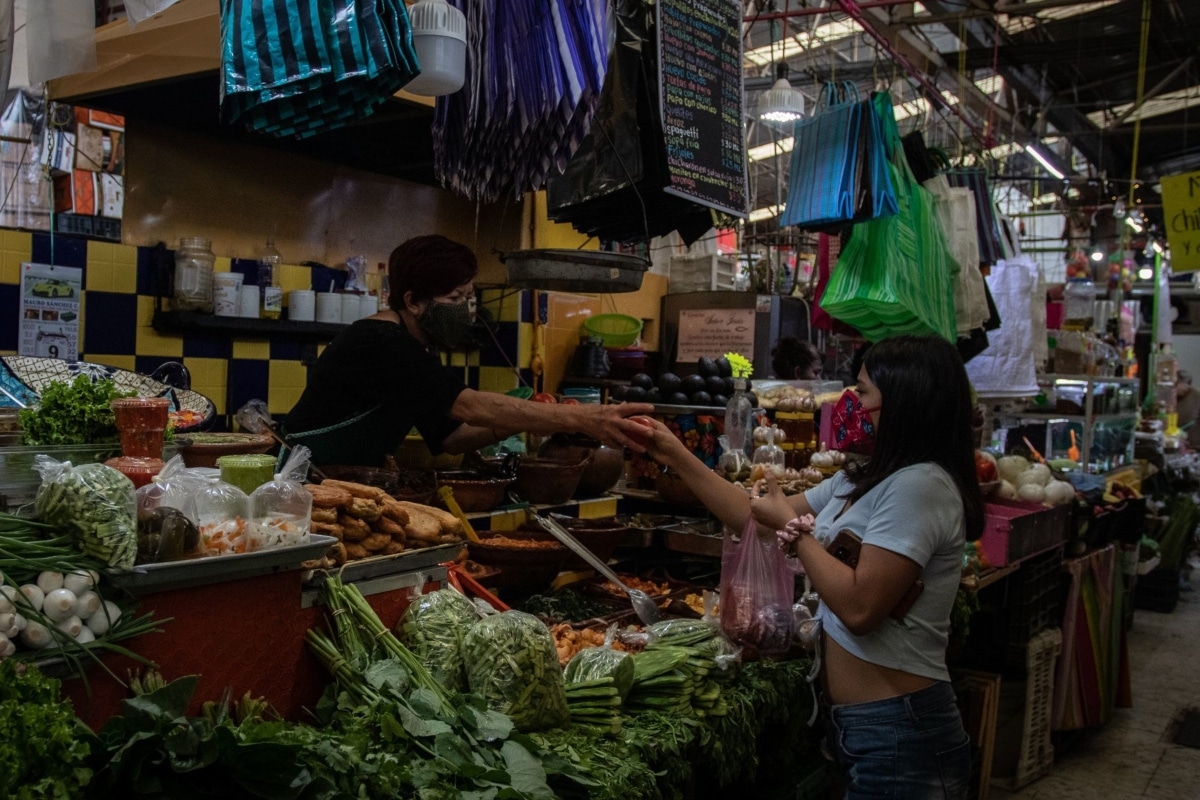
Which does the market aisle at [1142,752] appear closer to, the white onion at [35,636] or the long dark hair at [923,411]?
the long dark hair at [923,411]

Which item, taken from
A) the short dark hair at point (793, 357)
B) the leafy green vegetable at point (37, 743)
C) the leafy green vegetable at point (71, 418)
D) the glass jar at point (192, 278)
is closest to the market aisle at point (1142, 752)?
the short dark hair at point (793, 357)

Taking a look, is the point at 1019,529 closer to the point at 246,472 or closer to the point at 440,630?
the point at 440,630

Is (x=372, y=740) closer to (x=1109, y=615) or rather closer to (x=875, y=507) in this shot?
(x=875, y=507)

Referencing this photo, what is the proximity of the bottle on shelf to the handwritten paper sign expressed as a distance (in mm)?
3386

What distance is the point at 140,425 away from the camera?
1.94m

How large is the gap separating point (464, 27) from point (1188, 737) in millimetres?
5819

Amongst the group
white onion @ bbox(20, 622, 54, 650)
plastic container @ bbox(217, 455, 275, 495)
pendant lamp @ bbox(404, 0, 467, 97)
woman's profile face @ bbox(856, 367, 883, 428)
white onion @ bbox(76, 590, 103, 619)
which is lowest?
white onion @ bbox(20, 622, 54, 650)

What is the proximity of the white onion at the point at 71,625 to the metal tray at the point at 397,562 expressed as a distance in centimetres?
53

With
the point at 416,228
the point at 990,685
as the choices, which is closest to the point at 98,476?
the point at 990,685

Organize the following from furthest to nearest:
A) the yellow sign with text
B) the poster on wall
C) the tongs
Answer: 1. the yellow sign with text
2. the poster on wall
3. the tongs

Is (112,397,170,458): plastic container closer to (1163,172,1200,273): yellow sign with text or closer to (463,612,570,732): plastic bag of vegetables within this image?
(463,612,570,732): plastic bag of vegetables

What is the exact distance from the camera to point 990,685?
432 cm

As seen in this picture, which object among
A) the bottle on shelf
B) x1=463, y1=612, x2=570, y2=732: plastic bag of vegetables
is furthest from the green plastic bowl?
x1=463, y1=612, x2=570, y2=732: plastic bag of vegetables

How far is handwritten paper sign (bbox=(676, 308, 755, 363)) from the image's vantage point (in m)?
7.36
